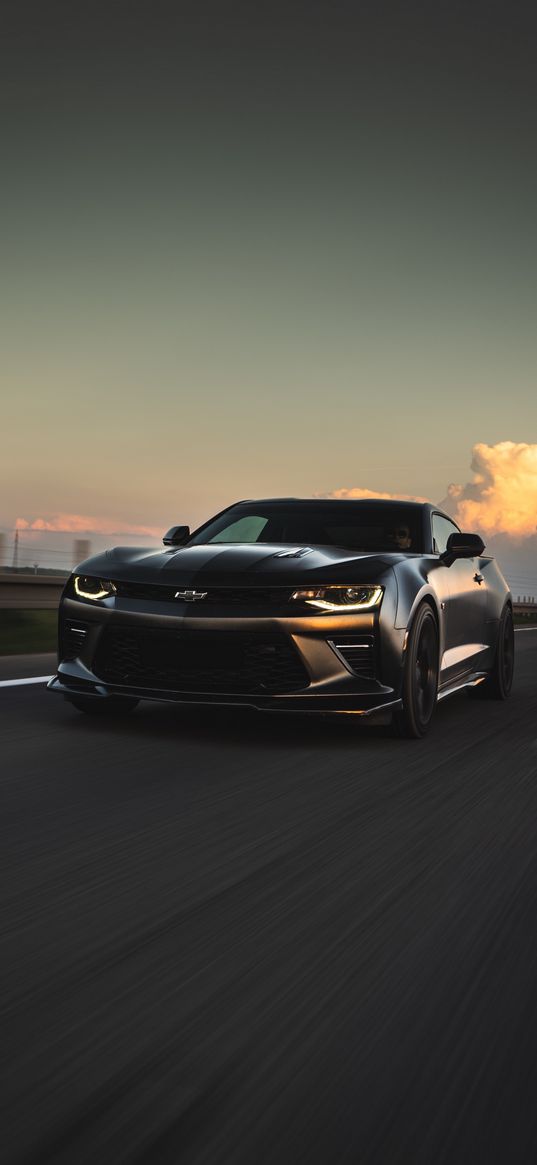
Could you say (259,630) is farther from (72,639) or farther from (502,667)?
(502,667)

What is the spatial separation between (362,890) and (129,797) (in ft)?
4.69

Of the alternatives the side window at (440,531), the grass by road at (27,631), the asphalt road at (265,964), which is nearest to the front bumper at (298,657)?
the asphalt road at (265,964)

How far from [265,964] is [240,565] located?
11.5 feet

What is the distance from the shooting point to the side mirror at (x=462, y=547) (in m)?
7.20

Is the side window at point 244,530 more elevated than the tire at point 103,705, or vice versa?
the side window at point 244,530

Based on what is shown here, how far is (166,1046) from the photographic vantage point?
2.28 m

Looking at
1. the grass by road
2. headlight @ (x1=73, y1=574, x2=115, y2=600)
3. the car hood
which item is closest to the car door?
the car hood

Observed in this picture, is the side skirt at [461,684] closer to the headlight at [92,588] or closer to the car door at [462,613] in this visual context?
the car door at [462,613]

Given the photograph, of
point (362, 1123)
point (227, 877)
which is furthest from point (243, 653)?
point (362, 1123)

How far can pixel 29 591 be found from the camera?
1432cm

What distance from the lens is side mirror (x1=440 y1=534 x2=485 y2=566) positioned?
283 inches

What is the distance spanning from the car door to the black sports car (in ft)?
0.98

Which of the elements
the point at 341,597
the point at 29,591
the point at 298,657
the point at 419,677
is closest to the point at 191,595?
the point at 298,657

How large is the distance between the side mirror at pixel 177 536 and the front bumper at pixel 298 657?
1314 mm
